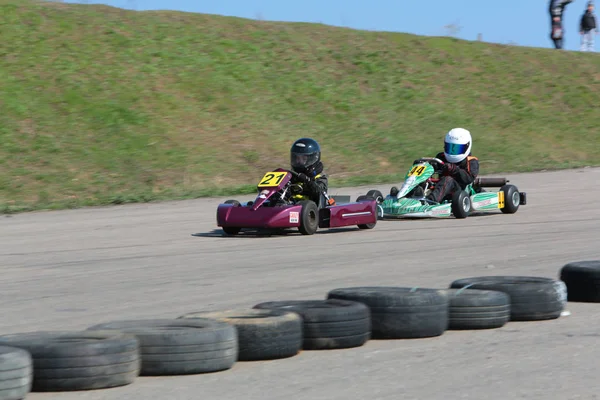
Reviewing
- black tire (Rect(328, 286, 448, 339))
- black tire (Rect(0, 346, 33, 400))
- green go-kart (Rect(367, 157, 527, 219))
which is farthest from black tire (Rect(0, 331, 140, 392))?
green go-kart (Rect(367, 157, 527, 219))

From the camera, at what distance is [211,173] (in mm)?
21922

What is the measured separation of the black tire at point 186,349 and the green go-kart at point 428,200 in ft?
28.3

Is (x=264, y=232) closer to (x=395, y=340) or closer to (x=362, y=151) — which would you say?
(x=395, y=340)

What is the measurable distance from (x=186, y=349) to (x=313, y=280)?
3.26 meters

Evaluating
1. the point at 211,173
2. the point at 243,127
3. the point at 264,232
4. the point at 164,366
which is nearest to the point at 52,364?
the point at 164,366

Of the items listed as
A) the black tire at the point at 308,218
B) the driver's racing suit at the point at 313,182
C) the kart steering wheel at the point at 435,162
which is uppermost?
the kart steering wheel at the point at 435,162

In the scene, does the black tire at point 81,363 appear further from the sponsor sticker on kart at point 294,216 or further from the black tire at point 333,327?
the sponsor sticker on kart at point 294,216

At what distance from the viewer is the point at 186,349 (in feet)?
15.6

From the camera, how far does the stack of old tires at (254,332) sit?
14.6 feet

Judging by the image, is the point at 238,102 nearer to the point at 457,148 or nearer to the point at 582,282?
the point at 457,148

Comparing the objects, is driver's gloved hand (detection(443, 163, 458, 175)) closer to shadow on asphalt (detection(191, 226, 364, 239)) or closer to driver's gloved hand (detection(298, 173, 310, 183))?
shadow on asphalt (detection(191, 226, 364, 239))

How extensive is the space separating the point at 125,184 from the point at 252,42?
41.2 feet

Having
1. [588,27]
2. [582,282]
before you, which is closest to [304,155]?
[582,282]

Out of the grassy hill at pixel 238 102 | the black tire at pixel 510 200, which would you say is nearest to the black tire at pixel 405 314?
the black tire at pixel 510 200
